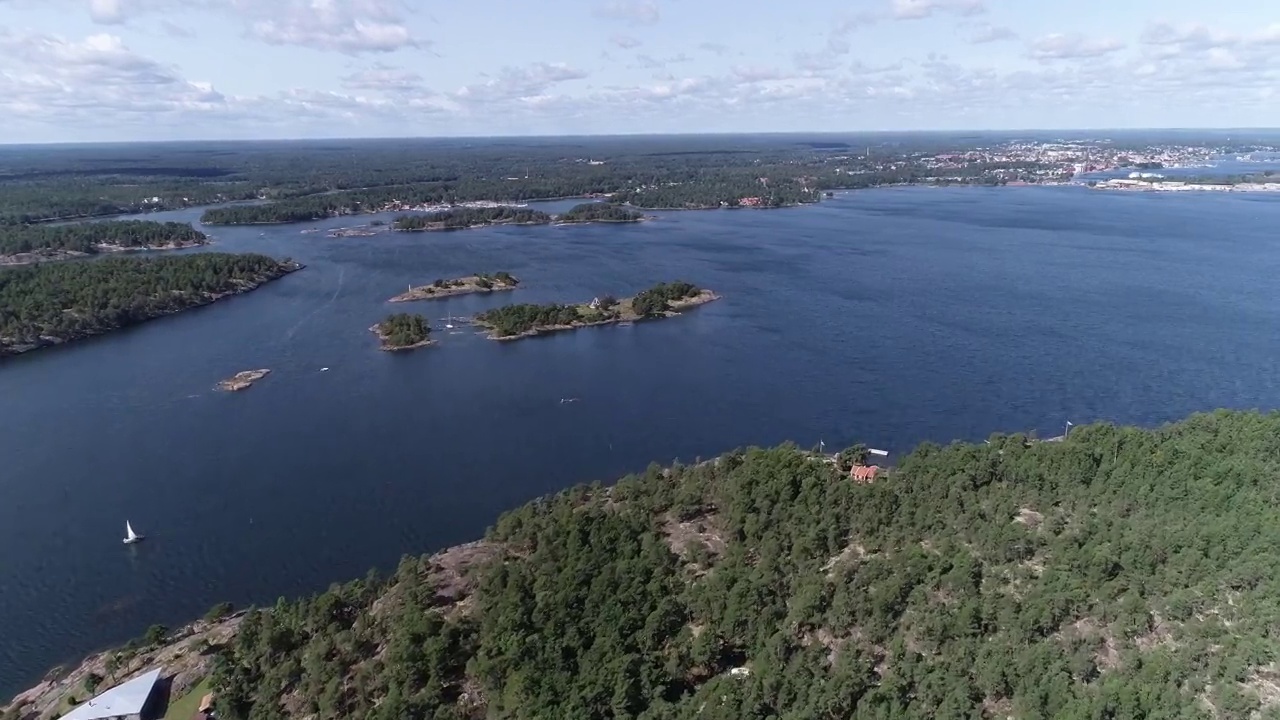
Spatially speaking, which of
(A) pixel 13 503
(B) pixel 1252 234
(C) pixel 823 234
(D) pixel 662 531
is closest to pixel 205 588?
(A) pixel 13 503

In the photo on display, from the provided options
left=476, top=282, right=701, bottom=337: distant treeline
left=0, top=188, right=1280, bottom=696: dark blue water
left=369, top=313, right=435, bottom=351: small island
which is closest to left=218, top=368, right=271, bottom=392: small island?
left=0, top=188, right=1280, bottom=696: dark blue water

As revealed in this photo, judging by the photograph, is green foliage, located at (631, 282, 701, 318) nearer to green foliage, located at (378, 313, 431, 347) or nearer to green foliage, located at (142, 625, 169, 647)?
green foliage, located at (378, 313, 431, 347)

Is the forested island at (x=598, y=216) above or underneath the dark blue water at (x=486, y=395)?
above

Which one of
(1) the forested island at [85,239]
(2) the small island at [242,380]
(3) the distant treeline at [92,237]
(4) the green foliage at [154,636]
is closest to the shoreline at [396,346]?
(2) the small island at [242,380]

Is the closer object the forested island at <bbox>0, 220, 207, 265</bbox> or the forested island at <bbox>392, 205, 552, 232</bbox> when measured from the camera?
the forested island at <bbox>0, 220, 207, 265</bbox>

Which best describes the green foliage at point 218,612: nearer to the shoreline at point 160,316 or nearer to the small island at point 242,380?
the small island at point 242,380

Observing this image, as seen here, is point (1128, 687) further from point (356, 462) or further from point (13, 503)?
point (13, 503)
